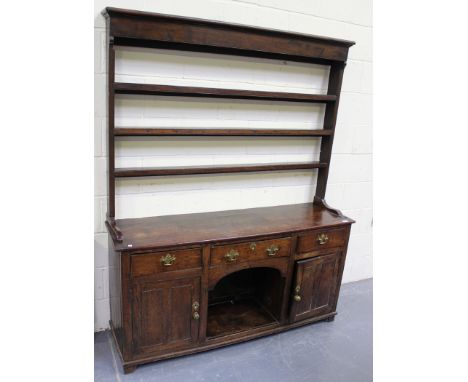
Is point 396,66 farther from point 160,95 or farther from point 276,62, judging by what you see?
point 276,62

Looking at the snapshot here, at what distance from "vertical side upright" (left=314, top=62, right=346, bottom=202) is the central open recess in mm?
742

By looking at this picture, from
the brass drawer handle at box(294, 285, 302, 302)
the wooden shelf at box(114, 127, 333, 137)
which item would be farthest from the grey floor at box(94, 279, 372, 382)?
the wooden shelf at box(114, 127, 333, 137)

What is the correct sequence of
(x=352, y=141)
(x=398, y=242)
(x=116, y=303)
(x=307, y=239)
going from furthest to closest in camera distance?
(x=352, y=141) < (x=307, y=239) < (x=116, y=303) < (x=398, y=242)

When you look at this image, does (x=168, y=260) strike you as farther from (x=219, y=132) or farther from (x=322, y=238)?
(x=322, y=238)

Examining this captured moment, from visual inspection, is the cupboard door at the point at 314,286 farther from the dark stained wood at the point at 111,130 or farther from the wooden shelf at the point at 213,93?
the dark stained wood at the point at 111,130

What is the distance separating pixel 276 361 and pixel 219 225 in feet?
3.00

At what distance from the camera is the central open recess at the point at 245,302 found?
2.36 metres

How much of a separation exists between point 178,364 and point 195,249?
2.43 feet

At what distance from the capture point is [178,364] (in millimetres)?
2102

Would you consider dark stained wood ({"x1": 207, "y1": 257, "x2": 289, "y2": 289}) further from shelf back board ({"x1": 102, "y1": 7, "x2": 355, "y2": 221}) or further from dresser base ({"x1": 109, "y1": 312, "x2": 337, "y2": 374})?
shelf back board ({"x1": 102, "y1": 7, "x2": 355, "y2": 221})

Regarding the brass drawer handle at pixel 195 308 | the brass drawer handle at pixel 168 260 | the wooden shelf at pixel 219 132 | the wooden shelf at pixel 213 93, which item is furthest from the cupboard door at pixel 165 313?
the wooden shelf at pixel 213 93

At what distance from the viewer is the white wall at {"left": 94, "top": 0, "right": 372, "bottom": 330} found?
6.70 ft

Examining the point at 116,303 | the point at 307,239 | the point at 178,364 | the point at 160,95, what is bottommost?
the point at 178,364

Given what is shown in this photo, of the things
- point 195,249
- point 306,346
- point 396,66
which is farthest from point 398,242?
point 306,346
